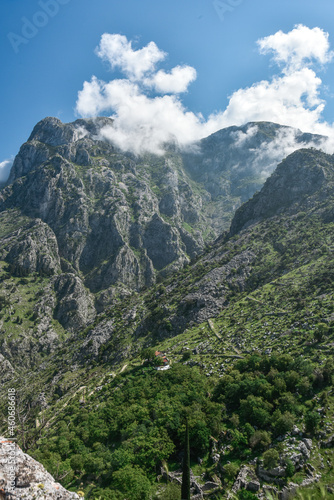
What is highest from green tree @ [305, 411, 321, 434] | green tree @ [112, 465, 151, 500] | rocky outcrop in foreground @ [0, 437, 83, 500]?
rocky outcrop in foreground @ [0, 437, 83, 500]

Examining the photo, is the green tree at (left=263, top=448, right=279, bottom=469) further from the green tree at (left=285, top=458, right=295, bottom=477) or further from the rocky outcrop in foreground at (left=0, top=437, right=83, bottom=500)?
the rocky outcrop in foreground at (left=0, top=437, right=83, bottom=500)

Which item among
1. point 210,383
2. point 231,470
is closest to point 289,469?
point 231,470

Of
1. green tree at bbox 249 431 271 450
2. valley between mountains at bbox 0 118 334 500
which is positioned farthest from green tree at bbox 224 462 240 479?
green tree at bbox 249 431 271 450

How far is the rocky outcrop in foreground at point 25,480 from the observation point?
56.3ft

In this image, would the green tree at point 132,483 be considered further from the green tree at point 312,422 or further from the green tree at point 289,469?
the green tree at point 312,422

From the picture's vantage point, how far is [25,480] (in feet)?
58.6

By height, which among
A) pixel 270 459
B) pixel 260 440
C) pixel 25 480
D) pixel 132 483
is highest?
pixel 25 480

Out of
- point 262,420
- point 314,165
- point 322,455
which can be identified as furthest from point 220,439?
point 314,165

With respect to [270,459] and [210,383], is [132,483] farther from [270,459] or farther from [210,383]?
[210,383]

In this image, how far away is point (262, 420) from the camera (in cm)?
4828

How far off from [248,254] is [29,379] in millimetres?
136111

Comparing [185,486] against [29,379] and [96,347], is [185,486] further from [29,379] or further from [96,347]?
[29,379]

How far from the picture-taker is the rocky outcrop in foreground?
17156mm

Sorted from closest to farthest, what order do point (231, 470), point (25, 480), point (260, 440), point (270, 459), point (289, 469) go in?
1. point (25, 480)
2. point (289, 469)
3. point (270, 459)
4. point (231, 470)
5. point (260, 440)
